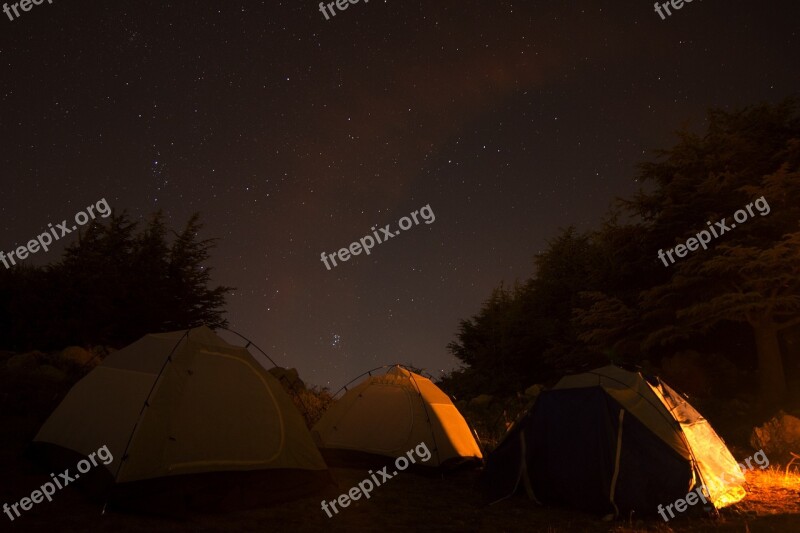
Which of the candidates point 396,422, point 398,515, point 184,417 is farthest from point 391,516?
point 184,417

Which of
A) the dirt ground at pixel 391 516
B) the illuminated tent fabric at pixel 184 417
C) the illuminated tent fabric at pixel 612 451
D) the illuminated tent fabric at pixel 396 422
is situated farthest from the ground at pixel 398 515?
the illuminated tent fabric at pixel 396 422

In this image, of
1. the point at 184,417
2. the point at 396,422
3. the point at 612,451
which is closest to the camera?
the point at 184,417

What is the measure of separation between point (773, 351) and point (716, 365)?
6.75ft

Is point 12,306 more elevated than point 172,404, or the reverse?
point 12,306

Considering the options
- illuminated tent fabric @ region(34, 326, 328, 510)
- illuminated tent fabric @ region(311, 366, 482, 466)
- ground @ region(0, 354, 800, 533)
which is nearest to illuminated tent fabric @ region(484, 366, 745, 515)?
ground @ region(0, 354, 800, 533)

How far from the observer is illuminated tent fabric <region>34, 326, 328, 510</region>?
677cm

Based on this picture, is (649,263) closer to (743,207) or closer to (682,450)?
(743,207)

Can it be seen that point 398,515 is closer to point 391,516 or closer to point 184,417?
point 391,516

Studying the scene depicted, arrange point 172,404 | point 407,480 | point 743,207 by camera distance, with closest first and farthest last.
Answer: point 172,404 → point 407,480 → point 743,207

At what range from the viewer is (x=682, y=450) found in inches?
292

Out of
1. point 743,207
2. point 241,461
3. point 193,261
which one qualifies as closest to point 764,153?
point 743,207

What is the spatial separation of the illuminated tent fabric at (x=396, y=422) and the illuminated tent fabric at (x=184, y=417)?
94.6 inches

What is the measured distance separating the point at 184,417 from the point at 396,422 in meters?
4.50

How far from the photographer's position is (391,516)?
7328 mm
